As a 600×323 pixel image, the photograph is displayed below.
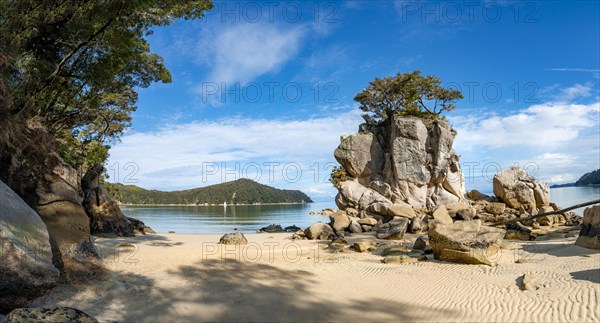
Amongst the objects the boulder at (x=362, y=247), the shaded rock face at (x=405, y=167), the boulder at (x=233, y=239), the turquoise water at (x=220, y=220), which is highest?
the shaded rock face at (x=405, y=167)

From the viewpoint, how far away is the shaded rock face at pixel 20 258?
640 cm

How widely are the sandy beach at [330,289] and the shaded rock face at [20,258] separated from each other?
1.24 metres

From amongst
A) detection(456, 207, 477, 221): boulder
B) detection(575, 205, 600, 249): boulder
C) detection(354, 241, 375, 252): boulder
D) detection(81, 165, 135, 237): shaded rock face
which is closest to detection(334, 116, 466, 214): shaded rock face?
detection(456, 207, 477, 221): boulder

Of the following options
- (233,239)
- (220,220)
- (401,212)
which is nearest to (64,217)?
(233,239)

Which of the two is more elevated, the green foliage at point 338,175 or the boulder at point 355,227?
the green foliage at point 338,175

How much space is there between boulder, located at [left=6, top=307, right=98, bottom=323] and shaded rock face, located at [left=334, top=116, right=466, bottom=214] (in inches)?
1317

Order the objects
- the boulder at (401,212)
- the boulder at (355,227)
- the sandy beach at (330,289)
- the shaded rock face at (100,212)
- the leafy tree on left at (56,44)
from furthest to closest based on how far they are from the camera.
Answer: the boulder at (401,212)
the boulder at (355,227)
the shaded rock face at (100,212)
the leafy tree on left at (56,44)
the sandy beach at (330,289)

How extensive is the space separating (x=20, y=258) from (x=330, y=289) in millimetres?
7179

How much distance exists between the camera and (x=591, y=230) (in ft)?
49.0

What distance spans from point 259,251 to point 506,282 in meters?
10.3

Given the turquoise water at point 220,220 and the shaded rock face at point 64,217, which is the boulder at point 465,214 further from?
the shaded rock face at point 64,217

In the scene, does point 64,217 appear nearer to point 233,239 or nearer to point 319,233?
point 233,239

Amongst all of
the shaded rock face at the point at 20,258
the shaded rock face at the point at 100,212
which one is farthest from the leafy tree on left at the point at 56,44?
the shaded rock face at the point at 100,212

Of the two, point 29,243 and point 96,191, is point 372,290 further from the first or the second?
point 96,191
